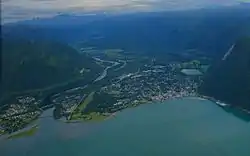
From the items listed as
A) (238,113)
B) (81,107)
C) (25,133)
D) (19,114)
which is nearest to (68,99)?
(81,107)

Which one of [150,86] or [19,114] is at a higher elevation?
[150,86]

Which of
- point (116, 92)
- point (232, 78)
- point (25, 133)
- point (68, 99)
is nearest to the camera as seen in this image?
point (25, 133)

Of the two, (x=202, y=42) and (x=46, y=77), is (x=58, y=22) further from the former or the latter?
(x=202, y=42)

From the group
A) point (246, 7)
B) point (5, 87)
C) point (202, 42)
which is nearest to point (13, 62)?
point (5, 87)

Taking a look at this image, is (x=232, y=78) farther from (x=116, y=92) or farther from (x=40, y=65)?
(x=40, y=65)

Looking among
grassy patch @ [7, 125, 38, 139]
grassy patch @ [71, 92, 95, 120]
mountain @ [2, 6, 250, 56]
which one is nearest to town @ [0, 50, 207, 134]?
grassy patch @ [71, 92, 95, 120]

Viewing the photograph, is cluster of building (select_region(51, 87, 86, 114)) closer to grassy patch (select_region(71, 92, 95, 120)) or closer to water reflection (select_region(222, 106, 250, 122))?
grassy patch (select_region(71, 92, 95, 120))

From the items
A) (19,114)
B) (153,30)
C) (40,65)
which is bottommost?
(19,114)
